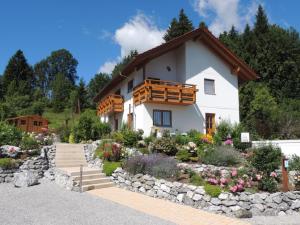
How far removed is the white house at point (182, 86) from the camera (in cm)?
2100

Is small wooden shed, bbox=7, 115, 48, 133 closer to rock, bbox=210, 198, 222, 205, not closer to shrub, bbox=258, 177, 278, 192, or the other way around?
rock, bbox=210, 198, 222, 205

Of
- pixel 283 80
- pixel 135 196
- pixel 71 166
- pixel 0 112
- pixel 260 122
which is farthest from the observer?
pixel 283 80

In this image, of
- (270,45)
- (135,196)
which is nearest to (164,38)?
(270,45)

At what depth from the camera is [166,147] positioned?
16.2 m

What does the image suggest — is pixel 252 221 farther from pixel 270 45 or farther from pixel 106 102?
pixel 270 45

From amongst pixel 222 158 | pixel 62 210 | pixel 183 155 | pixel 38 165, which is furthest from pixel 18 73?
pixel 62 210

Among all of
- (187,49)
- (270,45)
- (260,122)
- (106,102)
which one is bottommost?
(260,122)

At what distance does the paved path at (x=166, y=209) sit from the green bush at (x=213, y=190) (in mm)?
706

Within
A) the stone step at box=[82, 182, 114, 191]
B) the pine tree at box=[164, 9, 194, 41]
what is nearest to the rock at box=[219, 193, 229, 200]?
the stone step at box=[82, 182, 114, 191]

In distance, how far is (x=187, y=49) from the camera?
23484mm

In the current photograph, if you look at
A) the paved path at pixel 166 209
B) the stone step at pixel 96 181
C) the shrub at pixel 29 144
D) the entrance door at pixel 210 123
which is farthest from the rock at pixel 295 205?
the shrub at pixel 29 144

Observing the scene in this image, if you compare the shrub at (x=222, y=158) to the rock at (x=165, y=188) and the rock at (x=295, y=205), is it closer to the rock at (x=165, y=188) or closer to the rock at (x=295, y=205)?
the rock at (x=165, y=188)

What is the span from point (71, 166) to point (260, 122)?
1584 centimetres

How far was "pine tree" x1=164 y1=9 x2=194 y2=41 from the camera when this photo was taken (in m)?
43.3
